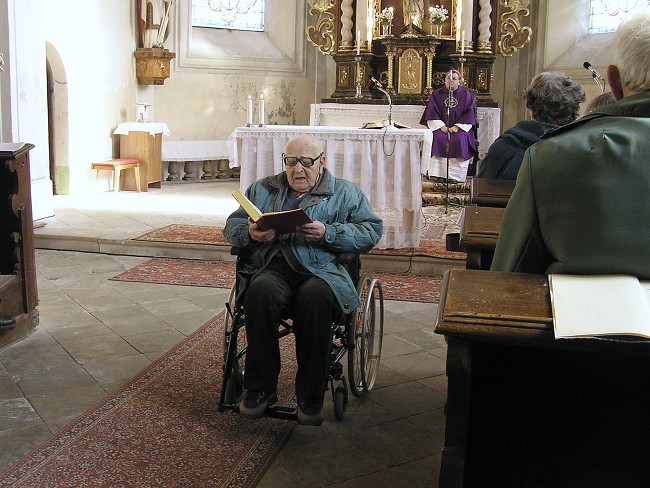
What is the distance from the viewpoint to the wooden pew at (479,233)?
2541 millimetres

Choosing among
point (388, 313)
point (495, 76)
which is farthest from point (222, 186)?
point (388, 313)

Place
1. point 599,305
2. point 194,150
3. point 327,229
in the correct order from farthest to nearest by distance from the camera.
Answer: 1. point 194,150
2. point 327,229
3. point 599,305

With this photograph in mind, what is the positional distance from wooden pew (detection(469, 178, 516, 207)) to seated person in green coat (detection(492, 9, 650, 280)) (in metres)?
1.45

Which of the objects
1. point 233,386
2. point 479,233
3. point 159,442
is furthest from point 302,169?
point 159,442

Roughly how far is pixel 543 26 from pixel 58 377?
1023cm

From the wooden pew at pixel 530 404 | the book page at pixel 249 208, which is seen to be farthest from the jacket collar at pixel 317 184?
the wooden pew at pixel 530 404

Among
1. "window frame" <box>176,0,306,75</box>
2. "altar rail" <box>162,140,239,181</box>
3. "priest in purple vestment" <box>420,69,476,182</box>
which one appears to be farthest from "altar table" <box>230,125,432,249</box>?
"window frame" <box>176,0,306,75</box>

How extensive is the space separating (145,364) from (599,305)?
2.91 metres

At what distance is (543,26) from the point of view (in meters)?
12.2

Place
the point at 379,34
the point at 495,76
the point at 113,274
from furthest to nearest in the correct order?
the point at 495,76 < the point at 379,34 < the point at 113,274

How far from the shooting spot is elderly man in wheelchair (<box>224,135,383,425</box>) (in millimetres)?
3066

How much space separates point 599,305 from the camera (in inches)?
57.9

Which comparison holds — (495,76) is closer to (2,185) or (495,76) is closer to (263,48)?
(263,48)

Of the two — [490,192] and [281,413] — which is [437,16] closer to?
[490,192]
